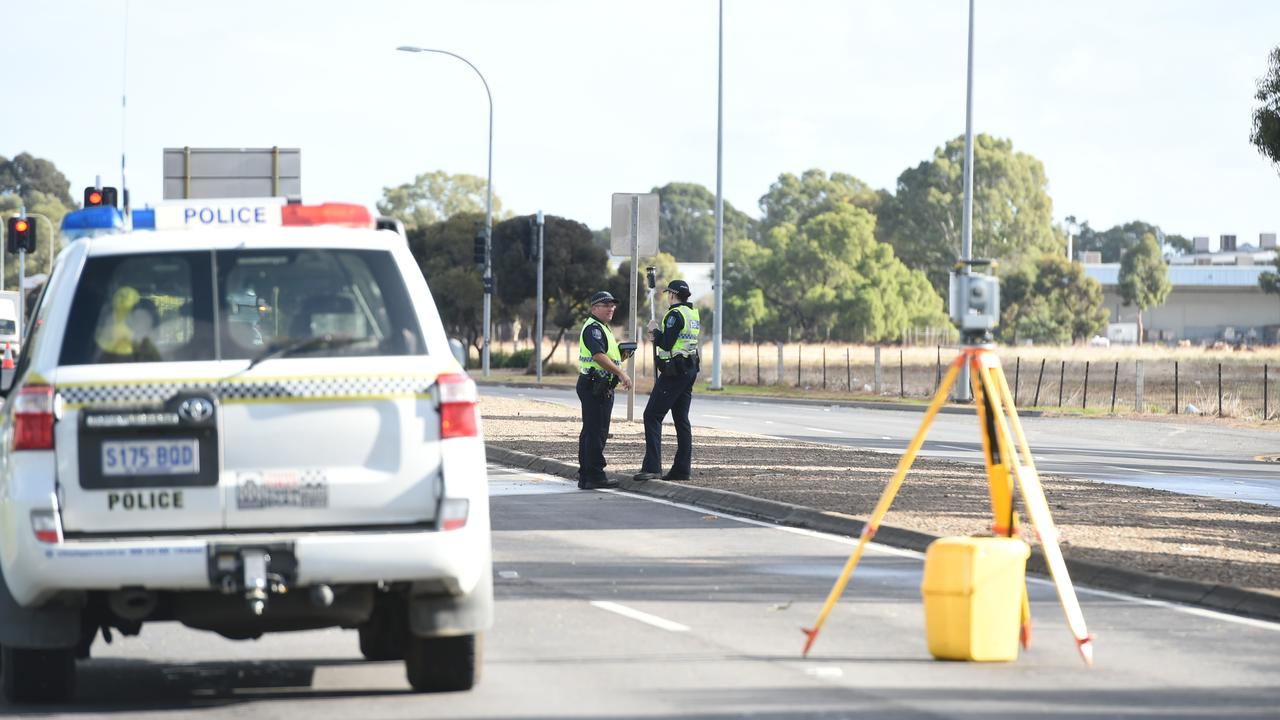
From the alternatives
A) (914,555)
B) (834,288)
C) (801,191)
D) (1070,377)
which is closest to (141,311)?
(914,555)

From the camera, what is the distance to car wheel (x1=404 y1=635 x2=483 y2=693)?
25.4 feet

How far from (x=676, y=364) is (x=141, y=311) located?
10122 mm

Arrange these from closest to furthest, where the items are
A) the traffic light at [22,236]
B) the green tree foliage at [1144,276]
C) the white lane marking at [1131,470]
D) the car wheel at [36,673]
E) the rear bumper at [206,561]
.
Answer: the rear bumper at [206,561]
the car wheel at [36,673]
the white lane marking at [1131,470]
the traffic light at [22,236]
the green tree foliage at [1144,276]

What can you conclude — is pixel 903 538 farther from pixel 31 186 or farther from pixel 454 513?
pixel 31 186

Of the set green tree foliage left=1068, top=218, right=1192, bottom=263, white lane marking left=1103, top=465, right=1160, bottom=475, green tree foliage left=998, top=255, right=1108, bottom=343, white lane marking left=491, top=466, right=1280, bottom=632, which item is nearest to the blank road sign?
white lane marking left=491, top=466, right=1280, bottom=632

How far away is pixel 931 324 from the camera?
9500 cm

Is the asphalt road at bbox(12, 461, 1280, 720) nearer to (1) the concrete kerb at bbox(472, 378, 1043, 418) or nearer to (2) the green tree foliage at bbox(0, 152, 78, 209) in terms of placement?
(1) the concrete kerb at bbox(472, 378, 1043, 418)

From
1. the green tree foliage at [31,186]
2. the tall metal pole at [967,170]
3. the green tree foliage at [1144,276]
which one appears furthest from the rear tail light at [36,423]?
the green tree foliage at [31,186]

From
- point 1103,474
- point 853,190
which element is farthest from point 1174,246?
point 1103,474

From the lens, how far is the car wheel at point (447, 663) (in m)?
7.75

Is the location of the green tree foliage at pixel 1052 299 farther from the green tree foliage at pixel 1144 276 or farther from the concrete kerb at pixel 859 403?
the concrete kerb at pixel 859 403

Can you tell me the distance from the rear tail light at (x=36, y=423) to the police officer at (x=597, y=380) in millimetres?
10667

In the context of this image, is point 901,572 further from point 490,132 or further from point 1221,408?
point 490,132

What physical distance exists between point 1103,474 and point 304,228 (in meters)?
14.8
